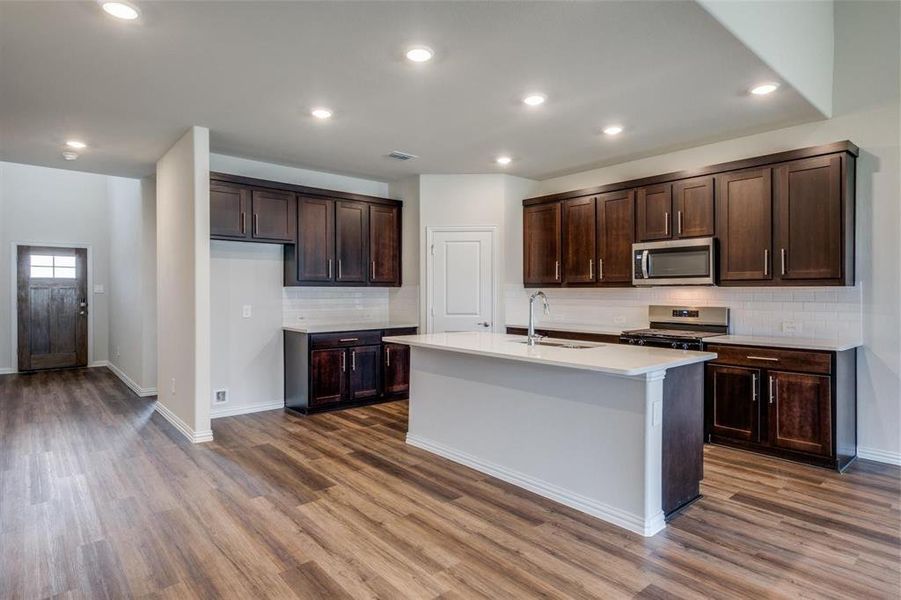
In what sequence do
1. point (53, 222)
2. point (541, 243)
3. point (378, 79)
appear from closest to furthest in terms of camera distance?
point (378, 79)
point (541, 243)
point (53, 222)

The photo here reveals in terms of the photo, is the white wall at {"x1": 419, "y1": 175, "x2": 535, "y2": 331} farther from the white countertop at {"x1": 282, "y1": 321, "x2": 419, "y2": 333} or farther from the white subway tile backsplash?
the white subway tile backsplash

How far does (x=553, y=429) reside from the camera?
3172 millimetres

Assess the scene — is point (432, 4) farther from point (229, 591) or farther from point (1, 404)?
point (1, 404)

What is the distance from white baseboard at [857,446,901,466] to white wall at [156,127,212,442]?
520 centimetres

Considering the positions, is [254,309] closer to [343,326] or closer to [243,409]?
[343,326]

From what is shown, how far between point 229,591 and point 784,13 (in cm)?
445

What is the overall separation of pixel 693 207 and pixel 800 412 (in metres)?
1.86

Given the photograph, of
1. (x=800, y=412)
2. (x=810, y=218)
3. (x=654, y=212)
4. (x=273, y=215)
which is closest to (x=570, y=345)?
(x=800, y=412)

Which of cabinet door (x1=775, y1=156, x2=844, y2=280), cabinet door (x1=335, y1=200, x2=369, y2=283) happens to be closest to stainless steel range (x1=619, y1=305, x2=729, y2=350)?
cabinet door (x1=775, y1=156, x2=844, y2=280)

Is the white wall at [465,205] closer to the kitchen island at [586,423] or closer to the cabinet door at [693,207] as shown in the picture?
the cabinet door at [693,207]

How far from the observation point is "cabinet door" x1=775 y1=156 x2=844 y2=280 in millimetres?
3721

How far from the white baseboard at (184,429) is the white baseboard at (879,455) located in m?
5.18

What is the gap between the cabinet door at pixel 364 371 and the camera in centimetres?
549

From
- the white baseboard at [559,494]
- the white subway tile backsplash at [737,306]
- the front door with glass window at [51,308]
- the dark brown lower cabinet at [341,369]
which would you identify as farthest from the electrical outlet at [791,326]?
the front door with glass window at [51,308]
